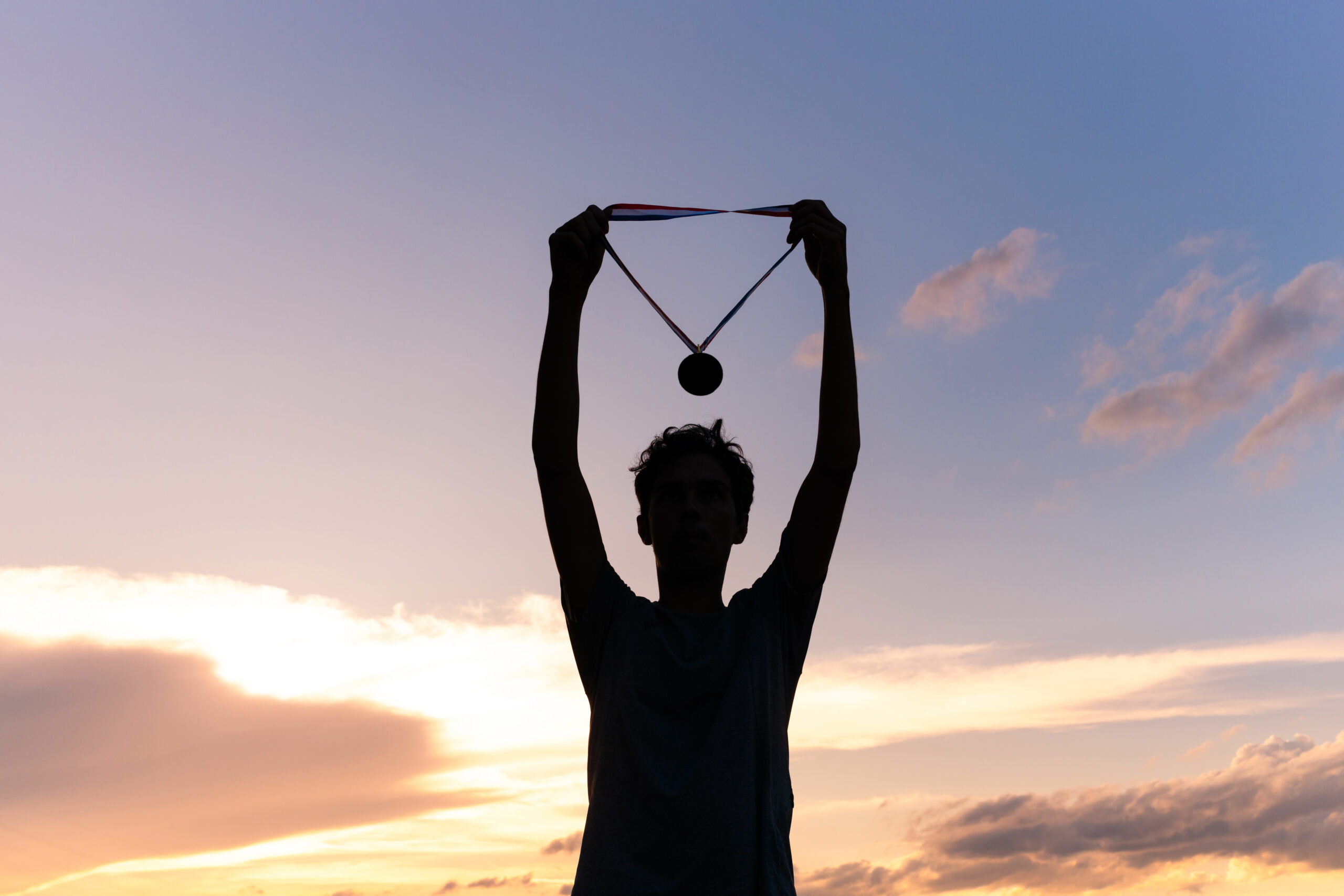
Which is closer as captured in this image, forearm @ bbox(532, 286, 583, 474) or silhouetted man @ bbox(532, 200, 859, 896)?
silhouetted man @ bbox(532, 200, 859, 896)

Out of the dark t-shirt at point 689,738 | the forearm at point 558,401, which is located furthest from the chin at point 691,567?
the forearm at point 558,401

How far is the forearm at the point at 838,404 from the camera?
15.9 feet

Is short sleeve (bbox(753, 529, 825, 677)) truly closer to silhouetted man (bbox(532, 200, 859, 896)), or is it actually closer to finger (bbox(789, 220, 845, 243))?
silhouetted man (bbox(532, 200, 859, 896))

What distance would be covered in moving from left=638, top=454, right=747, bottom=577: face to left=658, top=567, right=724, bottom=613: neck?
0.09 ft

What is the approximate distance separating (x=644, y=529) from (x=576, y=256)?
4.96ft

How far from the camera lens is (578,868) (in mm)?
4398

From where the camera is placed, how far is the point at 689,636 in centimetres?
482

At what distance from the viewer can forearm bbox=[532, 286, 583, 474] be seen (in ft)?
15.6

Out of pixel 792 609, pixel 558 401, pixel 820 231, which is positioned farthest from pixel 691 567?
pixel 820 231

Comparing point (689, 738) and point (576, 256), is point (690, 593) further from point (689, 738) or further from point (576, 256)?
point (576, 256)

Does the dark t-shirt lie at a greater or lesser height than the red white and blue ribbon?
lesser

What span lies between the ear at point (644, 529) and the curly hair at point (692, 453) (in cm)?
6

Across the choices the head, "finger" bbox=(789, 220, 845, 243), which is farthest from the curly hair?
"finger" bbox=(789, 220, 845, 243)

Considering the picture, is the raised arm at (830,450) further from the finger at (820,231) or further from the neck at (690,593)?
the neck at (690,593)
